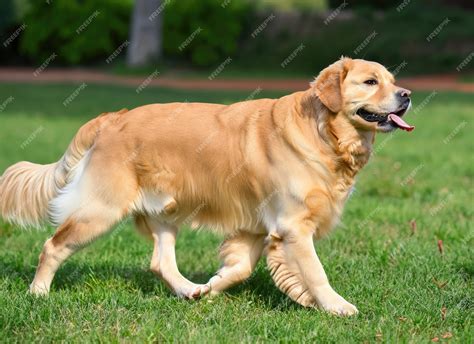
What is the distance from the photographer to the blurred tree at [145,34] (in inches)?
1203

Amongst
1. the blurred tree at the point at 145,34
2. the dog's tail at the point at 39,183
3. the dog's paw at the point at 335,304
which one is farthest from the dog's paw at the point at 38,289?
the blurred tree at the point at 145,34

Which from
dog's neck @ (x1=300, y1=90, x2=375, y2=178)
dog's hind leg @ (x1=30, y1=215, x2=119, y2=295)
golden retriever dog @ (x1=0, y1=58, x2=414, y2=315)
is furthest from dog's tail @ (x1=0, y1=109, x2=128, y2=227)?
dog's neck @ (x1=300, y1=90, x2=375, y2=178)

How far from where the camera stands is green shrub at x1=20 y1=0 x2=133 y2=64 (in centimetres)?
3400

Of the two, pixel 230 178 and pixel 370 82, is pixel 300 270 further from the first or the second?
pixel 370 82

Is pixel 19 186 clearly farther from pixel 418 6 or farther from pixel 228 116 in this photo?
pixel 418 6

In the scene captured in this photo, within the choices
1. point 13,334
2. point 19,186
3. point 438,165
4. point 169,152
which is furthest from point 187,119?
→ point 438,165

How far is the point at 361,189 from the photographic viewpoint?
33.0 feet

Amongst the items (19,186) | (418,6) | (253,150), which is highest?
(19,186)

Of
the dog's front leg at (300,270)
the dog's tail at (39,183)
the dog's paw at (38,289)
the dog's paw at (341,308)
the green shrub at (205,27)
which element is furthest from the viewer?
the green shrub at (205,27)

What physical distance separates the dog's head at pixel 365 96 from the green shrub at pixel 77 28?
29069mm

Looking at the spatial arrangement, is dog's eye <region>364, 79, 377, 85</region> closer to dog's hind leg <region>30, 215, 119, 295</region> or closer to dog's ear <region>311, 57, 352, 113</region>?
dog's ear <region>311, 57, 352, 113</region>

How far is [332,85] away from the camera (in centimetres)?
552

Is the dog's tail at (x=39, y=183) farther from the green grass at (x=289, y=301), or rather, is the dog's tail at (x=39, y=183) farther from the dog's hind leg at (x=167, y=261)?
the dog's hind leg at (x=167, y=261)

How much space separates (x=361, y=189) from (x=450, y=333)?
5358 mm
